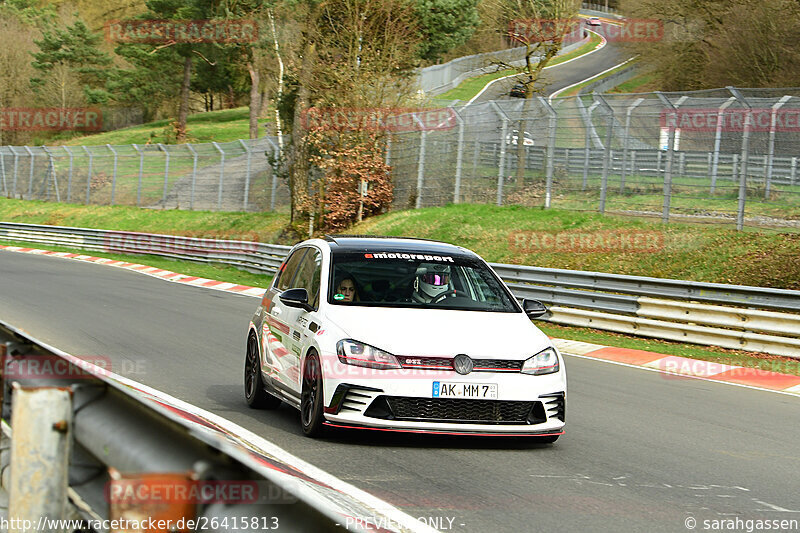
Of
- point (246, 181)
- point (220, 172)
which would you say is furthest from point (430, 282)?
point (220, 172)

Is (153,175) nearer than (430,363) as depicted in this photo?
No

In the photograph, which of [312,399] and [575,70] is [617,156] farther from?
[575,70]

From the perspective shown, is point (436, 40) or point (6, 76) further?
point (6, 76)

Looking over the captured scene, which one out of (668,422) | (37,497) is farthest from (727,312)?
(37,497)

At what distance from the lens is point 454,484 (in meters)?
6.53

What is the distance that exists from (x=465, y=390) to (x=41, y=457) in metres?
4.60

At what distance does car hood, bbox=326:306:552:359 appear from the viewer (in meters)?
7.53

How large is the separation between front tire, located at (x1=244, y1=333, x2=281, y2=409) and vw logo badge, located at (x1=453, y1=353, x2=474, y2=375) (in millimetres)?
2513

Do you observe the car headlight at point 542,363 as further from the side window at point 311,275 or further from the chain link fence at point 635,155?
the chain link fence at point 635,155

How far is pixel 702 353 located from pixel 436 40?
2241 inches

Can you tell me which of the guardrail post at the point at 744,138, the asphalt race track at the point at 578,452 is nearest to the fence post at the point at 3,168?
the asphalt race track at the point at 578,452

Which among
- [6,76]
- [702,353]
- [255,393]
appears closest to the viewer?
[255,393]

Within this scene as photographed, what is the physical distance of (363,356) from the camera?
752cm

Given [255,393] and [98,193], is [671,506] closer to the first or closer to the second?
[255,393]
